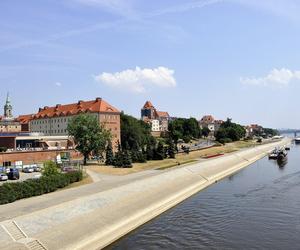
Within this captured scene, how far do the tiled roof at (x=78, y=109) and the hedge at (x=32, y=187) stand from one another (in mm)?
75834

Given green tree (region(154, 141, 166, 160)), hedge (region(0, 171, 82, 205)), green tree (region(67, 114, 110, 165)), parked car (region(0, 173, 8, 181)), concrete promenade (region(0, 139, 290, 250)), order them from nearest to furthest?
concrete promenade (region(0, 139, 290, 250)) → hedge (region(0, 171, 82, 205)) → parked car (region(0, 173, 8, 181)) → green tree (region(67, 114, 110, 165)) → green tree (region(154, 141, 166, 160))

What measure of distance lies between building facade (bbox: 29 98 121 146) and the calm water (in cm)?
6062

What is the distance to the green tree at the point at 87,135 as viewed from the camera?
76.5m

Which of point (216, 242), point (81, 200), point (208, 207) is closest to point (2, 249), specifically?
point (81, 200)

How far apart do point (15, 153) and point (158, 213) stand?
39.4 m

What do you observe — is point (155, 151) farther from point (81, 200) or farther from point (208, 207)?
point (81, 200)

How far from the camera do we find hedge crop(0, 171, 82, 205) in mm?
40250

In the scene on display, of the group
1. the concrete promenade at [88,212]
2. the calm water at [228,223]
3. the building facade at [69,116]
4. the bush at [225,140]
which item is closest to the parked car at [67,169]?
the concrete promenade at [88,212]

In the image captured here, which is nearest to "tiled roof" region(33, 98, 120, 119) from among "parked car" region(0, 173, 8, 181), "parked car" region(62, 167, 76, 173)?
"parked car" region(62, 167, 76, 173)

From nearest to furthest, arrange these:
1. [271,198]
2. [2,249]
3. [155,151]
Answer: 1. [2,249]
2. [271,198]
3. [155,151]

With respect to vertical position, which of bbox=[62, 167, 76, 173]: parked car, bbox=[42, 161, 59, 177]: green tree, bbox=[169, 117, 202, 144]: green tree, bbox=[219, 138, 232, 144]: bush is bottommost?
bbox=[62, 167, 76, 173]: parked car

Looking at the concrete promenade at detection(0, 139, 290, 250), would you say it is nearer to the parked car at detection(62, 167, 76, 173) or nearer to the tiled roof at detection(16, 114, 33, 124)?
the parked car at detection(62, 167, 76, 173)

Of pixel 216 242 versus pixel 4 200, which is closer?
pixel 216 242

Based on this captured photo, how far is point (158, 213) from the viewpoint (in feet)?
145
